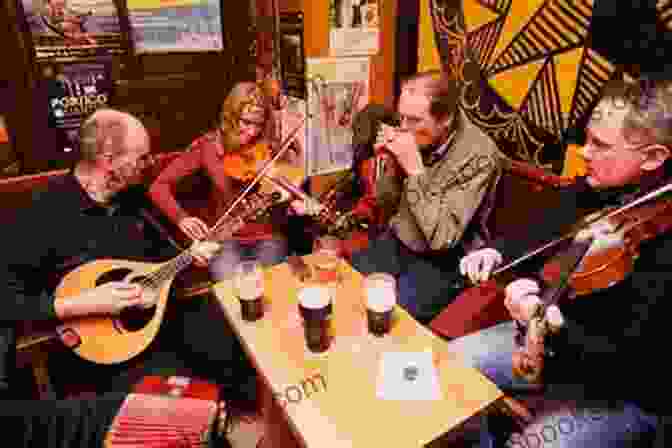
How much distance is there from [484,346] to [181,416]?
3.26ft

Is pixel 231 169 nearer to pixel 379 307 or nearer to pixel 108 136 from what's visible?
pixel 108 136

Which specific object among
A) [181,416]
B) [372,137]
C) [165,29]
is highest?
[165,29]

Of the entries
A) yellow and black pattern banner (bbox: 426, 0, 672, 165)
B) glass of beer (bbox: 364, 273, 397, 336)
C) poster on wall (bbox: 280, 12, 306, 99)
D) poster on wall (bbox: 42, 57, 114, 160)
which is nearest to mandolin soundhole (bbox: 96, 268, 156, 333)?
glass of beer (bbox: 364, 273, 397, 336)

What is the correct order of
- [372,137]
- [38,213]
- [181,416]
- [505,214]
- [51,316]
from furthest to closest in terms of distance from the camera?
[372,137], [505,214], [38,213], [51,316], [181,416]

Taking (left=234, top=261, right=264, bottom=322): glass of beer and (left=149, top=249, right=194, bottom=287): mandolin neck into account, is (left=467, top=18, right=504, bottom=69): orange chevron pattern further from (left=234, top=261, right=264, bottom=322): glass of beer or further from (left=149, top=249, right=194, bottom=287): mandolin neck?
(left=149, top=249, right=194, bottom=287): mandolin neck

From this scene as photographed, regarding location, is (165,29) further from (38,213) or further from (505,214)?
(505,214)

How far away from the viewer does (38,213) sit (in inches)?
66.5

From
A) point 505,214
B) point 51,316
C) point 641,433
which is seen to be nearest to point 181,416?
point 51,316

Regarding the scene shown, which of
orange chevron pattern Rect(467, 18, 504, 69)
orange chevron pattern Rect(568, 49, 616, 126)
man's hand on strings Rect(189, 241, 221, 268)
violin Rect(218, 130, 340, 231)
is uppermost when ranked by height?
orange chevron pattern Rect(467, 18, 504, 69)

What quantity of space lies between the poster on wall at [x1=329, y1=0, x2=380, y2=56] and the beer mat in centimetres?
192

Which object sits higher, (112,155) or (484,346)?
(112,155)

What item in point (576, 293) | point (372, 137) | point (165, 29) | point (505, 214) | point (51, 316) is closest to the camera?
point (576, 293)

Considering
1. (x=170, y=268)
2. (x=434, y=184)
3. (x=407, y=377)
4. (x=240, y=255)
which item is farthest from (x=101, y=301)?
(x=434, y=184)

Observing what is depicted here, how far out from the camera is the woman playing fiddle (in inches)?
83.2
